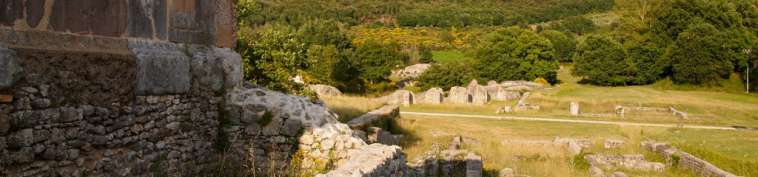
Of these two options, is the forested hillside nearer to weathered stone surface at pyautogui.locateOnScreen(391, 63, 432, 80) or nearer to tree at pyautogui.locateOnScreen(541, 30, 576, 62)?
tree at pyautogui.locateOnScreen(541, 30, 576, 62)

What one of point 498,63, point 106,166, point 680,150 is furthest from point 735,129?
point 498,63

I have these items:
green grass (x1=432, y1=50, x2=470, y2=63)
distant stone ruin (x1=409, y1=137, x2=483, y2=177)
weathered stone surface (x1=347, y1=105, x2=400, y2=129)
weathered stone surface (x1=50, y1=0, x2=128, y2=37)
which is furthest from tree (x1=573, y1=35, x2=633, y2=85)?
weathered stone surface (x1=50, y1=0, x2=128, y2=37)

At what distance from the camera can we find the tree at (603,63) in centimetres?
4284

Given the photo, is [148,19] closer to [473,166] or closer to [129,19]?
[129,19]

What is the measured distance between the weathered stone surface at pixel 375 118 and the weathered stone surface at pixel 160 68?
7.78m

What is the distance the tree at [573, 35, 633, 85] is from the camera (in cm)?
4284

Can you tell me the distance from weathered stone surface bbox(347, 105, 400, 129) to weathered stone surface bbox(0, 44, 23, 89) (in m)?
9.83

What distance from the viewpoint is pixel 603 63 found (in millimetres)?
43031

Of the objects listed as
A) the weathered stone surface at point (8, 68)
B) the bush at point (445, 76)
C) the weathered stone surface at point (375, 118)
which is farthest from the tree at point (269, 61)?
the bush at point (445, 76)

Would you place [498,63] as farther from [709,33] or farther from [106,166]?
[106,166]

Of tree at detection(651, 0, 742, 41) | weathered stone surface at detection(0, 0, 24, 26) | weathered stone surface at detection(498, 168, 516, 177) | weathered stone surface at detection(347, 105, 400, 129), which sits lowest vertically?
weathered stone surface at detection(498, 168, 516, 177)

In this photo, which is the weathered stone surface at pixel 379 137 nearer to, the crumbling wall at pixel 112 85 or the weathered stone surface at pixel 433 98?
the crumbling wall at pixel 112 85

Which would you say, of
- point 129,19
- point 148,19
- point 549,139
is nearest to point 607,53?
point 549,139

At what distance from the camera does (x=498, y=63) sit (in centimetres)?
4772
